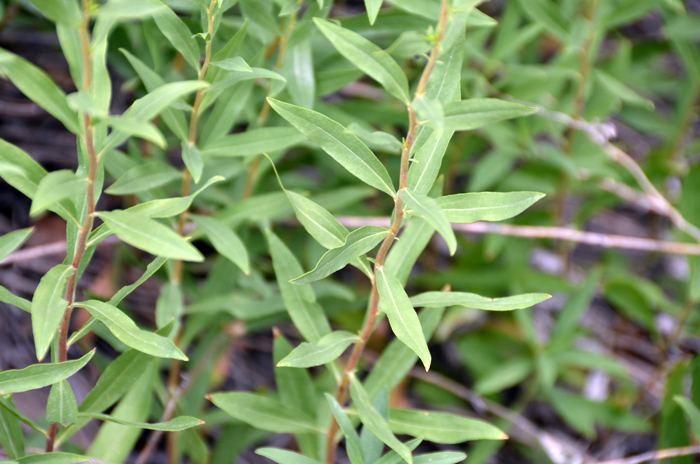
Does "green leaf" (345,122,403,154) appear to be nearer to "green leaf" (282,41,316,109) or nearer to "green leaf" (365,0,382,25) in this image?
"green leaf" (365,0,382,25)

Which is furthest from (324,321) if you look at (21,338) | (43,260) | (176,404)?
(43,260)

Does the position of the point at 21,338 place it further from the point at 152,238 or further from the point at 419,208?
the point at 419,208

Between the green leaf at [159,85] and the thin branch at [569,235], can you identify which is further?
the thin branch at [569,235]

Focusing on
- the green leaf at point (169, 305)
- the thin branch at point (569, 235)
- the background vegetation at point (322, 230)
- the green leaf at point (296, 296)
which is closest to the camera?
the background vegetation at point (322, 230)

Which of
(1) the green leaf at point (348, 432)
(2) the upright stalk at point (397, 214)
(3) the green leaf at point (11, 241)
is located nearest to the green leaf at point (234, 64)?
(2) the upright stalk at point (397, 214)

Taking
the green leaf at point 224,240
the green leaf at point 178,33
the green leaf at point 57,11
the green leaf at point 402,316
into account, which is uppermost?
the green leaf at point 57,11

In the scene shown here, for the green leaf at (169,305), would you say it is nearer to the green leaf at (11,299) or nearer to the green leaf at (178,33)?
the green leaf at (11,299)

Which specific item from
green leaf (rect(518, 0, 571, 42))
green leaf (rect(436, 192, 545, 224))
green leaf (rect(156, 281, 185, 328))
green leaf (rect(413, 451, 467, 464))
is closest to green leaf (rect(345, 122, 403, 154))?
green leaf (rect(436, 192, 545, 224))

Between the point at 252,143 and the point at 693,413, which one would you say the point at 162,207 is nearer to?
the point at 252,143
